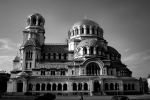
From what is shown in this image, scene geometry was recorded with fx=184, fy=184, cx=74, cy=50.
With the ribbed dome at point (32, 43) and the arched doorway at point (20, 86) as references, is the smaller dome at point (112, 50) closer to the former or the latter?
the ribbed dome at point (32, 43)

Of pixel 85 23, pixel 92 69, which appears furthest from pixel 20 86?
pixel 85 23

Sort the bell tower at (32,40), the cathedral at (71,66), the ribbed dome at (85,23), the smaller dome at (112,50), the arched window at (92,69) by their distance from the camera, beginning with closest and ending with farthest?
the cathedral at (71,66) → the arched window at (92,69) → the bell tower at (32,40) → the smaller dome at (112,50) → the ribbed dome at (85,23)

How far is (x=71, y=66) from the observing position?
60031mm

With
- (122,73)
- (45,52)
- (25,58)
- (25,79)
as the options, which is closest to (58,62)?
(45,52)

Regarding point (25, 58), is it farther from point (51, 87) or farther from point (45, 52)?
point (51, 87)

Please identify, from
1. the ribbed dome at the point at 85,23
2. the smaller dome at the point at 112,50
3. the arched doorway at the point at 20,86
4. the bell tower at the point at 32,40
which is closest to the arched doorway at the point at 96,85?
the smaller dome at the point at 112,50

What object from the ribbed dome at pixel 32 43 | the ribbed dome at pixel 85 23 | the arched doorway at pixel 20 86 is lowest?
the arched doorway at pixel 20 86

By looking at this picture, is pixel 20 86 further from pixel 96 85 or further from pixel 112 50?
pixel 112 50

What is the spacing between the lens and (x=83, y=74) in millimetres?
58094

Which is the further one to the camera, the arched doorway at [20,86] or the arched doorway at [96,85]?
the arched doorway at [20,86]

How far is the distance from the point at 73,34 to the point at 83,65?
66.9 ft

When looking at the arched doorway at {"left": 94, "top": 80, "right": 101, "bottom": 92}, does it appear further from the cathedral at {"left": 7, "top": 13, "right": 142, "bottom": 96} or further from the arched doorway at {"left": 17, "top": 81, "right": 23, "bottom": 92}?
the arched doorway at {"left": 17, "top": 81, "right": 23, "bottom": 92}

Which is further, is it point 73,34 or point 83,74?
point 73,34

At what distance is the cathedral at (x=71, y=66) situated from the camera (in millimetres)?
55750
